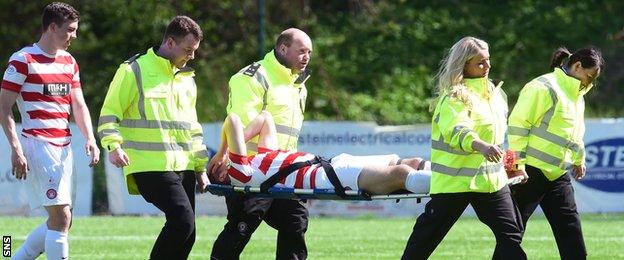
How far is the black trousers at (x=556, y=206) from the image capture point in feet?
32.0

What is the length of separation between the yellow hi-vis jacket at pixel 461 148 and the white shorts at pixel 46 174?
239 centimetres

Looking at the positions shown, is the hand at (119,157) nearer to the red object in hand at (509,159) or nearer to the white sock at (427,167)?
the white sock at (427,167)

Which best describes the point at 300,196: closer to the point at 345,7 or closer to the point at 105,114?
the point at 105,114

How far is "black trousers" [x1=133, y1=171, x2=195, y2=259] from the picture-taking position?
29.2 ft

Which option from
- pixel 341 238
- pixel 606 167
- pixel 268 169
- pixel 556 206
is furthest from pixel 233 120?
pixel 606 167

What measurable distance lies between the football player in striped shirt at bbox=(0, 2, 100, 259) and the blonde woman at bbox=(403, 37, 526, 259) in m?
2.19

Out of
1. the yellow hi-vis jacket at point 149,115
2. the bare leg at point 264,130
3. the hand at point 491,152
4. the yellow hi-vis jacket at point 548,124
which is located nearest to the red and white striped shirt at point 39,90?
the yellow hi-vis jacket at point 149,115

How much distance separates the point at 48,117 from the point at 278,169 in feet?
5.03

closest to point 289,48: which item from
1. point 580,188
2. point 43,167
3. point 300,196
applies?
point 300,196

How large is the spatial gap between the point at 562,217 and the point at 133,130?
3103mm

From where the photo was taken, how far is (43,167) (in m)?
8.92

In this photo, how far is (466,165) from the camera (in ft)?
27.9

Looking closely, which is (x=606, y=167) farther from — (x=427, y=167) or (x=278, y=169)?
(x=278, y=169)

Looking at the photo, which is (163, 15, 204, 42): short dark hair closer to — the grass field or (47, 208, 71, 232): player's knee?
(47, 208, 71, 232): player's knee
